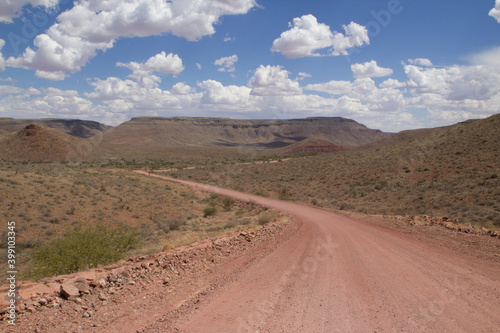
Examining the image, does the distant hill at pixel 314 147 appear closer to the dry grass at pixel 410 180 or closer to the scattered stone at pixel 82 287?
the dry grass at pixel 410 180

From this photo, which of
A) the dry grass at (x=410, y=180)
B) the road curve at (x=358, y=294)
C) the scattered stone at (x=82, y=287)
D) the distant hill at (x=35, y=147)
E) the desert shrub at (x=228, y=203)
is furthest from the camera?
the distant hill at (x=35, y=147)

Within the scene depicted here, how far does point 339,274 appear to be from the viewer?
6699mm

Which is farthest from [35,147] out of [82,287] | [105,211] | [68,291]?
[68,291]

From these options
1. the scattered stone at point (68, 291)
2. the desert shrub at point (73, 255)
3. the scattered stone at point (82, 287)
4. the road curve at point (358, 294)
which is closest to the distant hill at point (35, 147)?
the desert shrub at point (73, 255)

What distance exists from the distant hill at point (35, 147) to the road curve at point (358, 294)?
70722 mm

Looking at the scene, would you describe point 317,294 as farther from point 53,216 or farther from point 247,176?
point 247,176

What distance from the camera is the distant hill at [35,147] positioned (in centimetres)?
6370

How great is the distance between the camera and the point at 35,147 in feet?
217

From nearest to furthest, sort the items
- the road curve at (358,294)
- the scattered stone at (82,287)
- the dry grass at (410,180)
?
1. the road curve at (358,294)
2. the scattered stone at (82,287)
3. the dry grass at (410,180)

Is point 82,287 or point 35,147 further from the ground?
point 35,147

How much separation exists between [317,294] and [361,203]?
19327mm

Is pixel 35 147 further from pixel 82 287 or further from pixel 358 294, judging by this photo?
pixel 358 294

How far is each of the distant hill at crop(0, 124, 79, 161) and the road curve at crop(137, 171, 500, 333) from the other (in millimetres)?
70722

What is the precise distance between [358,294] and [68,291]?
5.26m
